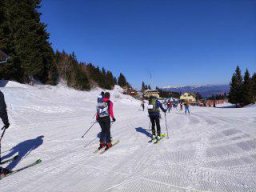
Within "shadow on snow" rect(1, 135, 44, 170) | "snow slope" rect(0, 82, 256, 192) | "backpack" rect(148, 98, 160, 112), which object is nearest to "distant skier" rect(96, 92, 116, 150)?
"snow slope" rect(0, 82, 256, 192)

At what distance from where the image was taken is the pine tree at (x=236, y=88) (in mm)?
73631

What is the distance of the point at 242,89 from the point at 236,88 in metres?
3.84

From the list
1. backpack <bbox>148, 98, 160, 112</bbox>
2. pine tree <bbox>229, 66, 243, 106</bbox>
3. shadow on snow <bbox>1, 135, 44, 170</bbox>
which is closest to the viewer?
shadow on snow <bbox>1, 135, 44, 170</bbox>

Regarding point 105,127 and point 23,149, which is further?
point 23,149

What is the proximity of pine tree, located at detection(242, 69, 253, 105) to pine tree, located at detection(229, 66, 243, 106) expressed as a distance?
1.61 m

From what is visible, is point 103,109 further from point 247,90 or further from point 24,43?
point 247,90

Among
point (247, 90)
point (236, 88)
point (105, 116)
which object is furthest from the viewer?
point (236, 88)

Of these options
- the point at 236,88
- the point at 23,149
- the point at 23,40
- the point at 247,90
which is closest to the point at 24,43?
the point at 23,40

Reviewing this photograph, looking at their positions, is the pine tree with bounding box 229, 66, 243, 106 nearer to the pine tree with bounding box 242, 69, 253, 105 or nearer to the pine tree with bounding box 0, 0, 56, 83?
the pine tree with bounding box 242, 69, 253, 105

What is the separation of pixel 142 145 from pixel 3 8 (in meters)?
26.5

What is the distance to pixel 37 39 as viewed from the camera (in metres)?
33.9

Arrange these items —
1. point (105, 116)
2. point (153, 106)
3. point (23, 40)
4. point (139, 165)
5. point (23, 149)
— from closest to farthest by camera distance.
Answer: point (139, 165)
point (105, 116)
point (23, 149)
point (153, 106)
point (23, 40)

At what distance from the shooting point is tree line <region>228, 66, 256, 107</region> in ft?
231

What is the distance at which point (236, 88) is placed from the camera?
76.2 m
